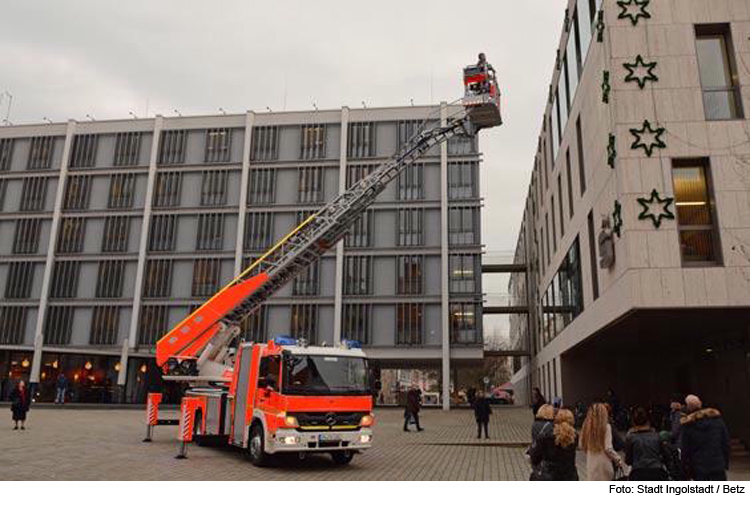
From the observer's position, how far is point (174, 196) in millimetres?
54906

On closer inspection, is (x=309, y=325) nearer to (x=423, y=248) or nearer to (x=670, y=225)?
(x=423, y=248)

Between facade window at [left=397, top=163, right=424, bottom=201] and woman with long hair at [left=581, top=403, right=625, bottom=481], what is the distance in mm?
45704

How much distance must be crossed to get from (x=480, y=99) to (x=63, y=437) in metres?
16.9

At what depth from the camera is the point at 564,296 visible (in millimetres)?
29344

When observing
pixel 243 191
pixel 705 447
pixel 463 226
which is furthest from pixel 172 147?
pixel 705 447

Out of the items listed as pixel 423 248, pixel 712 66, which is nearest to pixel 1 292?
pixel 423 248

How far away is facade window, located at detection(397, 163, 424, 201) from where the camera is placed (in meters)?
52.4

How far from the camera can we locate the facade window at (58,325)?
52.2 metres

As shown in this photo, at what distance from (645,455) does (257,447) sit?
9.35 meters

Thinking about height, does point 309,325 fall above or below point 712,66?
below

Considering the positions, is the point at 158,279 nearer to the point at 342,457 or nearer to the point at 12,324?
the point at 12,324

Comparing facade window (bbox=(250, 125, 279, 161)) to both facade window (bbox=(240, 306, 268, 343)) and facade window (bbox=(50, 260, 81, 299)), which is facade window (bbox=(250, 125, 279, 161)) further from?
facade window (bbox=(50, 260, 81, 299))

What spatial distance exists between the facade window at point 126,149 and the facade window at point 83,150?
2057 millimetres

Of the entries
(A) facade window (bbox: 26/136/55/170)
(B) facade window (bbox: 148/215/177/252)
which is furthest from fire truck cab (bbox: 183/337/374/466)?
(A) facade window (bbox: 26/136/55/170)
